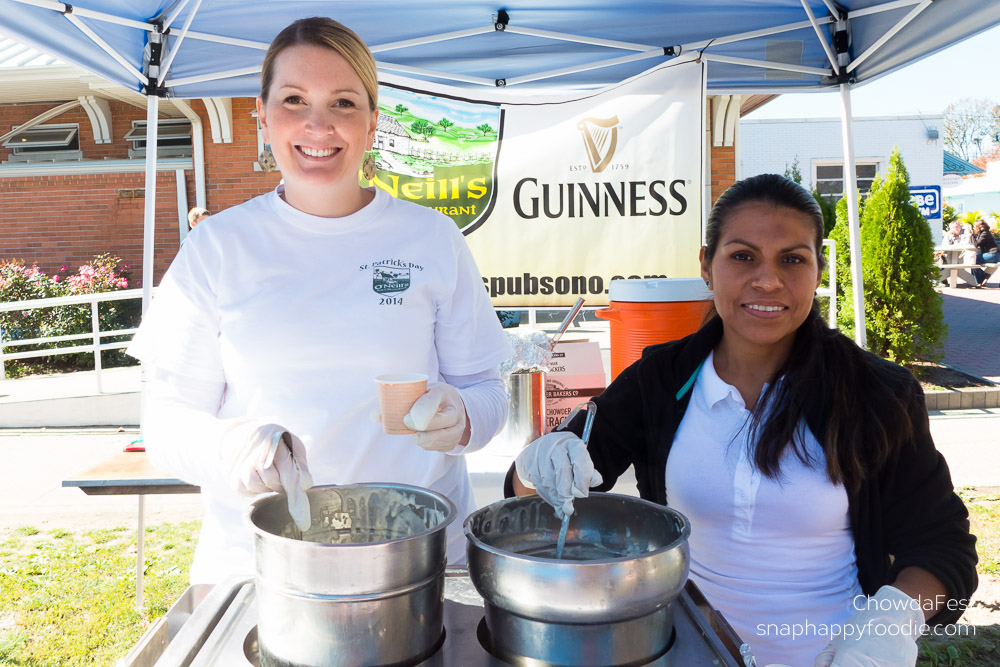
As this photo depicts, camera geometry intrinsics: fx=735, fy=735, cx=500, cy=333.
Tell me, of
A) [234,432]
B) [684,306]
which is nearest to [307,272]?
[234,432]

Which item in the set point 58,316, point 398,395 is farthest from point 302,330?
point 58,316

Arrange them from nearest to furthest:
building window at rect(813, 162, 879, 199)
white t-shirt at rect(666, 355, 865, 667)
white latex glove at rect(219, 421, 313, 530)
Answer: white latex glove at rect(219, 421, 313, 530) → white t-shirt at rect(666, 355, 865, 667) → building window at rect(813, 162, 879, 199)

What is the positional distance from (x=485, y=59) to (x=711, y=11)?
1.25 m

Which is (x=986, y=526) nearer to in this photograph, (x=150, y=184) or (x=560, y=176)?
(x=560, y=176)

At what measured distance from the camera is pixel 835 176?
19703mm

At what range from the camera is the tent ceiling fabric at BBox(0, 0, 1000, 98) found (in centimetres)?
331

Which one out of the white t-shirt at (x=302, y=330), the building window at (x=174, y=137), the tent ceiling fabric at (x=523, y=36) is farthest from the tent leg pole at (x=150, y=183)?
the building window at (x=174, y=137)

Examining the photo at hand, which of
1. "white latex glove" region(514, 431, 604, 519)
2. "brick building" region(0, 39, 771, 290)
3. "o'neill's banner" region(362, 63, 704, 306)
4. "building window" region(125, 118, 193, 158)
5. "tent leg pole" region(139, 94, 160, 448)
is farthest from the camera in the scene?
"building window" region(125, 118, 193, 158)

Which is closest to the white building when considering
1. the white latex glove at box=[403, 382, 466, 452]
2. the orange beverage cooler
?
the orange beverage cooler

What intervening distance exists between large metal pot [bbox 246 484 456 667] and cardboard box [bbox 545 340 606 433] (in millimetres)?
1763

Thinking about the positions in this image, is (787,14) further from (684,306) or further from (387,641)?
(387,641)

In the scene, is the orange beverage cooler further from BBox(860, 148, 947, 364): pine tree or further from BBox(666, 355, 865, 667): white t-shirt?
BBox(860, 148, 947, 364): pine tree

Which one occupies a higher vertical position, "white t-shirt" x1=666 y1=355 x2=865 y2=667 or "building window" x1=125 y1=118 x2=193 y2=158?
"building window" x1=125 y1=118 x2=193 y2=158

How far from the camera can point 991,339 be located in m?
11.4
